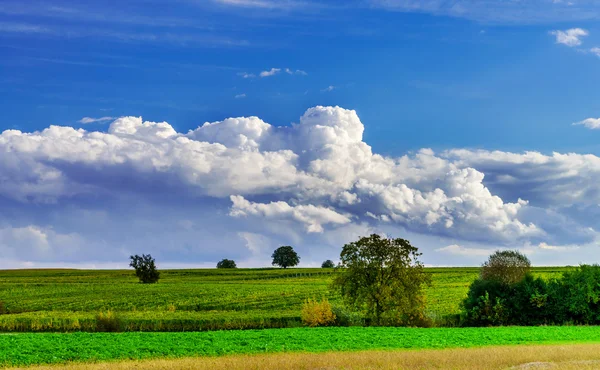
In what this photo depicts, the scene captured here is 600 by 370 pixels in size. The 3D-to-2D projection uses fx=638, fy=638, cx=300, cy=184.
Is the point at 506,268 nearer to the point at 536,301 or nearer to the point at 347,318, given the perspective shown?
the point at 536,301

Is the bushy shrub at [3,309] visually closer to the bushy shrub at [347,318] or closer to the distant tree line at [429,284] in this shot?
the distant tree line at [429,284]

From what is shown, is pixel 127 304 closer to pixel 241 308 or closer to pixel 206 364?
pixel 241 308

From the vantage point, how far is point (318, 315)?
52.2 metres

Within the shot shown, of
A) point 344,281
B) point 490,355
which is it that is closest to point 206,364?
point 490,355

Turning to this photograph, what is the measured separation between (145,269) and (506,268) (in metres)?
75.7

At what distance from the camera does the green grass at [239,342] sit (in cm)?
3266

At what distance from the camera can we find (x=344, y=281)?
175ft

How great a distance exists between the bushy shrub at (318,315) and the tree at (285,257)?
5312 inches

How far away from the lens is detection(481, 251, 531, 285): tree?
6169cm

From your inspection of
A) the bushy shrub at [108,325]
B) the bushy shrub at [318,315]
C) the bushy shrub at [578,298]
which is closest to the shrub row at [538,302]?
the bushy shrub at [578,298]

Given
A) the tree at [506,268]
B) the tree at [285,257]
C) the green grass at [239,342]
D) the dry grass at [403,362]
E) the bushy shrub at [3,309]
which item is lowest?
the green grass at [239,342]

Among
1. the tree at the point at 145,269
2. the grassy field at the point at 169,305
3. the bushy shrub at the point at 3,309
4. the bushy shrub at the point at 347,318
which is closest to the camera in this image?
the bushy shrub at the point at 347,318

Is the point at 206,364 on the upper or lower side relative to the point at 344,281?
lower

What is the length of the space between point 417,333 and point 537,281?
22.0 metres
